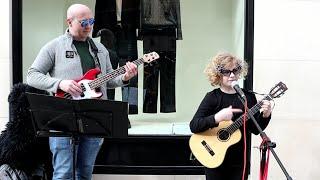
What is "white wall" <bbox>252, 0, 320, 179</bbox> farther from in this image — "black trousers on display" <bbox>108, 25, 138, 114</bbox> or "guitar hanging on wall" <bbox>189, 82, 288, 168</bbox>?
"black trousers on display" <bbox>108, 25, 138, 114</bbox>

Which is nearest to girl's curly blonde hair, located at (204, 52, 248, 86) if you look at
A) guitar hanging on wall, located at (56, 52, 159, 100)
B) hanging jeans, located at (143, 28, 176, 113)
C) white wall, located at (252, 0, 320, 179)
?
guitar hanging on wall, located at (56, 52, 159, 100)

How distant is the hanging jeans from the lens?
488 cm

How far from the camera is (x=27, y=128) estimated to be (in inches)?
149

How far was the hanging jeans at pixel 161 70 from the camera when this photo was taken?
16.0 ft

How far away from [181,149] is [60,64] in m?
1.65

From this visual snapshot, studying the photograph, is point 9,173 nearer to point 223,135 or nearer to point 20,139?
point 20,139

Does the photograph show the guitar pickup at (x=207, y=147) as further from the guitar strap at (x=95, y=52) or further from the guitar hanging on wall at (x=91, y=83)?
the guitar strap at (x=95, y=52)

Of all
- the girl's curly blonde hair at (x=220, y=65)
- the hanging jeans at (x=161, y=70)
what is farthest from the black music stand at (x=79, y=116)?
the hanging jeans at (x=161, y=70)

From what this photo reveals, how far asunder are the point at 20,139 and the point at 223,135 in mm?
1648

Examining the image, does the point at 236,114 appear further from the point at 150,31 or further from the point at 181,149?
the point at 150,31

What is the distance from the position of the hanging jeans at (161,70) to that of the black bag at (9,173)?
165 cm

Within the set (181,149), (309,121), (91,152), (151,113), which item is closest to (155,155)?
(181,149)

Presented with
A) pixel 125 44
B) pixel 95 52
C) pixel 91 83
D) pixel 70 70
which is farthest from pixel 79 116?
pixel 125 44

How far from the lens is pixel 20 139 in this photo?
374cm
